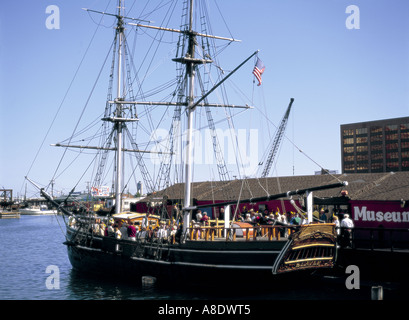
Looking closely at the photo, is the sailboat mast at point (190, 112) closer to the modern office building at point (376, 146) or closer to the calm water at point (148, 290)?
the calm water at point (148, 290)

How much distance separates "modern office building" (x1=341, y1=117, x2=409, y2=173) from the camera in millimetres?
115963

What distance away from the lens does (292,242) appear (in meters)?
16.2

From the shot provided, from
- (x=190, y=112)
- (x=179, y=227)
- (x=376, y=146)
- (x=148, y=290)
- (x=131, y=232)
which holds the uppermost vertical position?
(x=376, y=146)

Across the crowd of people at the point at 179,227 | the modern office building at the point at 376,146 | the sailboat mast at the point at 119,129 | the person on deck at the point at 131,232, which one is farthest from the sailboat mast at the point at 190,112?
the modern office building at the point at 376,146

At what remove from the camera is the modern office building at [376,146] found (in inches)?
4565

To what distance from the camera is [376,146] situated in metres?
121

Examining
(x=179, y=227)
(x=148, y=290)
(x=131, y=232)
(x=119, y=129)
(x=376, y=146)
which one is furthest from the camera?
(x=376, y=146)

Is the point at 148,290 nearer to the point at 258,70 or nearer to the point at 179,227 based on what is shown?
the point at 179,227

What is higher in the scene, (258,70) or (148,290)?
(258,70)

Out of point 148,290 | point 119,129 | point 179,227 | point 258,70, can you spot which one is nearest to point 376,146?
point 119,129

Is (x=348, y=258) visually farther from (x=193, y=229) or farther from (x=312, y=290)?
(x=193, y=229)

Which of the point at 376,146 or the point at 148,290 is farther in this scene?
the point at 376,146

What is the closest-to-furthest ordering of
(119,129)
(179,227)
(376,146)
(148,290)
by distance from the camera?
(148,290) → (179,227) → (119,129) → (376,146)
